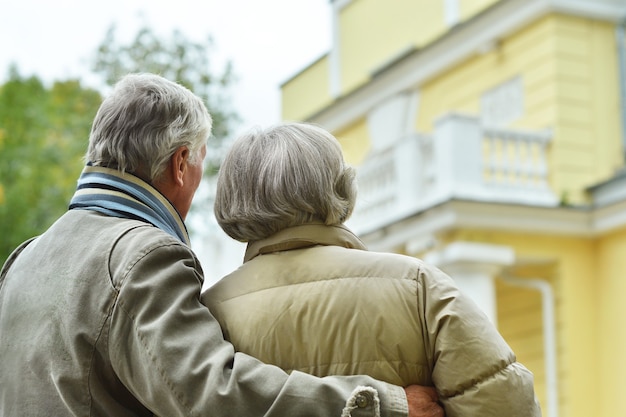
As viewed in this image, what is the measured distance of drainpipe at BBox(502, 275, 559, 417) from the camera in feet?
43.6

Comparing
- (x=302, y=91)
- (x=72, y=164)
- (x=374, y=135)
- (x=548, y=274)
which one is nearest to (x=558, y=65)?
(x=548, y=274)

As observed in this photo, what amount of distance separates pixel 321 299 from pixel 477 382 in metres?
0.38

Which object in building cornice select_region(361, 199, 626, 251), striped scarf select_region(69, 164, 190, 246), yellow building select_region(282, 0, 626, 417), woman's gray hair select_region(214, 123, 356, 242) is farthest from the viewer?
yellow building select_region(282, 0, 626, 417)

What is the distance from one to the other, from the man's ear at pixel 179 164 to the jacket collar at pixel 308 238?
0.33m

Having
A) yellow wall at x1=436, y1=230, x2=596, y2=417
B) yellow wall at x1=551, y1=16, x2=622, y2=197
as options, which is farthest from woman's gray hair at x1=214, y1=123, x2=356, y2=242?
yellow wall at x1=551, y1=16, x2=622, y2=197

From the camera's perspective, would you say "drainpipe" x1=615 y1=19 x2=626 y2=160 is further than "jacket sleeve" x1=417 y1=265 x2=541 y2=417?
Yes

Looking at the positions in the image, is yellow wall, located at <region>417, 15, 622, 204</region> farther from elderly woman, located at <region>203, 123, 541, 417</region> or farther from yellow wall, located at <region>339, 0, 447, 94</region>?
elderly woman, located at <region>203, 123, 541, 417</region>

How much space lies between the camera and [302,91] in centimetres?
2044

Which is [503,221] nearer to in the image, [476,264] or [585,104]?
[476,264]

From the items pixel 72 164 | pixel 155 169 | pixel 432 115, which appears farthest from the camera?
pixel 72 164

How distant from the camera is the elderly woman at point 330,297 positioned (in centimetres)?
240

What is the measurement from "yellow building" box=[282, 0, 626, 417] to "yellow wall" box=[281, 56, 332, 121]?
444 centimetres

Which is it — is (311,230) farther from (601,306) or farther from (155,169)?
(601,306)

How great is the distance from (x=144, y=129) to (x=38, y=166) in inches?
776
